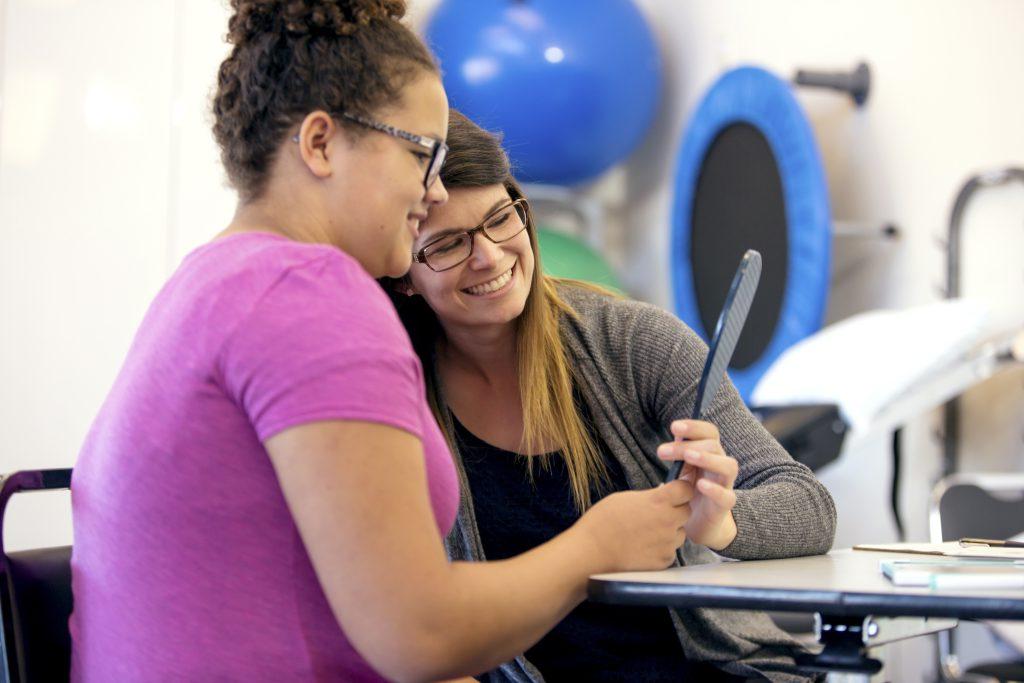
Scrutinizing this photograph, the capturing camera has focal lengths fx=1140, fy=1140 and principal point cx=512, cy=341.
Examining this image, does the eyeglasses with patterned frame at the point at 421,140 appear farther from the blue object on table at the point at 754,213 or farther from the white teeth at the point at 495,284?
the blue object on table at the point at 754,213

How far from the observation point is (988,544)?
3.82 feet

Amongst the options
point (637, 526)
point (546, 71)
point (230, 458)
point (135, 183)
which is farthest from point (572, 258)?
point (230, 458)

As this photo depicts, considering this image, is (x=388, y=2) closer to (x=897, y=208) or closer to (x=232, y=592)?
→ (x=232, y=592)

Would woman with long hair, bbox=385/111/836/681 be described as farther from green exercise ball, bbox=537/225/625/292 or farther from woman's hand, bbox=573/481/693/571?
green exercise ball, bbox=537/225/625/292

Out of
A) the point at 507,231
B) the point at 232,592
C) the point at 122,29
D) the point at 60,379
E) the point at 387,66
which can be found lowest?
the point at 60,379

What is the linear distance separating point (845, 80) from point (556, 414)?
1.80 m

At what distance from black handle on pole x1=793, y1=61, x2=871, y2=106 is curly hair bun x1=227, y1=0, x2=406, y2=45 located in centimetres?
205

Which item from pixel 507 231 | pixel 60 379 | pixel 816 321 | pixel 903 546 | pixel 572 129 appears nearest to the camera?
pixel 903 546

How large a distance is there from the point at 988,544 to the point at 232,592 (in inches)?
31.1

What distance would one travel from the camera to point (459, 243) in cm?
128

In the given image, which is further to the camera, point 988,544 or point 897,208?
point 897,208

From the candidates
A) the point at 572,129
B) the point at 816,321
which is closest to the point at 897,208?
the point at 816,321

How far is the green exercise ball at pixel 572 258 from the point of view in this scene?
323 cm

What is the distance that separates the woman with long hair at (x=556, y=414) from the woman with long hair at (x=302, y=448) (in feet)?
1.16
